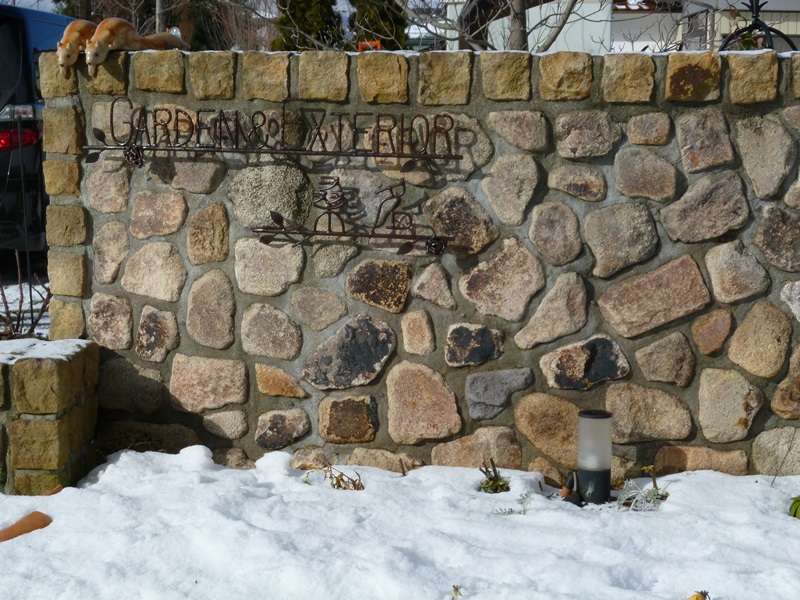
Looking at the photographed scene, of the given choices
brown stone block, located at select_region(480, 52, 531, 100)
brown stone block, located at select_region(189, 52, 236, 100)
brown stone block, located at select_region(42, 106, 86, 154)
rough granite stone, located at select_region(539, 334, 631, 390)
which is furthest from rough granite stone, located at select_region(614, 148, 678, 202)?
brown stone block, located at select_region(42, 106, 86, 154)

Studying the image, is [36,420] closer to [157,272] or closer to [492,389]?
[157,272]

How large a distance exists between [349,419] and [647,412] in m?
1.06

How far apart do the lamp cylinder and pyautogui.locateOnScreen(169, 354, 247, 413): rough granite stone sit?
125cm

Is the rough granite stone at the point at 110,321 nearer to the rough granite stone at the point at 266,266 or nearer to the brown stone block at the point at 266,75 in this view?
the rough granite stone at the point at 266,266

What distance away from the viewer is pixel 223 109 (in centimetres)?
347

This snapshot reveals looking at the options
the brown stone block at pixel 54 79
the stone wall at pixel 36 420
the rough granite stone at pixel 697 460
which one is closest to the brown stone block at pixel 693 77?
the rough granite stone at pixel 697 460

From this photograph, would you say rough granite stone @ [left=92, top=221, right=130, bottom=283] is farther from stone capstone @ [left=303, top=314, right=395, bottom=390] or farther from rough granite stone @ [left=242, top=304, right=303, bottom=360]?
stone capstone @ [left=303, top=314, right=395, bottom=390]

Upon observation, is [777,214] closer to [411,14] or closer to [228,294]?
[228,294]

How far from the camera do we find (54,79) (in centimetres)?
357

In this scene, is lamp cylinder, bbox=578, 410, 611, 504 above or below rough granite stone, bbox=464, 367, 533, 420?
below

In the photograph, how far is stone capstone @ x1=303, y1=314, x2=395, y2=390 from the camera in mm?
3434

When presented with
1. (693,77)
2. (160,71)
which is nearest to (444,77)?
(693,77)

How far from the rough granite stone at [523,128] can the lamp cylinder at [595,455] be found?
0.93m

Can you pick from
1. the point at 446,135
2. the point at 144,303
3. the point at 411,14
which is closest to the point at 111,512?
the point at 144,303
